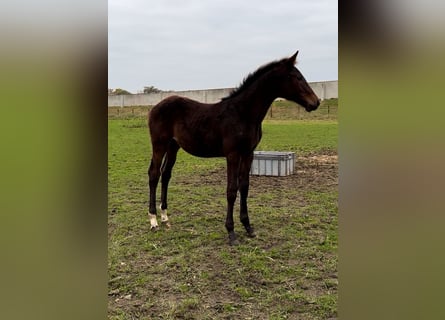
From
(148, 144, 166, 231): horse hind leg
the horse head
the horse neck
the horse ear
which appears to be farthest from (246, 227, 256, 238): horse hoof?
the horse ear

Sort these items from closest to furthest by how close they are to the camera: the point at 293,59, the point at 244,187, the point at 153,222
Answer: the point at 293,59
the point at 244,187
the point at 153,222

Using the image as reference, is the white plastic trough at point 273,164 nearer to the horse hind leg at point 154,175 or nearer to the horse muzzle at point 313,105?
the horse hind leg at point 154,175

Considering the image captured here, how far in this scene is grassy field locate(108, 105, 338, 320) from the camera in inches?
101

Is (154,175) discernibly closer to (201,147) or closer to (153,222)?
(153,222)

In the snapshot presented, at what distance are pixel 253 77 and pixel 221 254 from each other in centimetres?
182

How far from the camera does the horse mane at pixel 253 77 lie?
3843 millimetres

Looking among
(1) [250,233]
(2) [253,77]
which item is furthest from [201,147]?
(1) [250,233]

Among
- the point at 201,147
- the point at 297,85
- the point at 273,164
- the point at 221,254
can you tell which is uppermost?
the point at 297,85

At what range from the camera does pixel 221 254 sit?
354 cm

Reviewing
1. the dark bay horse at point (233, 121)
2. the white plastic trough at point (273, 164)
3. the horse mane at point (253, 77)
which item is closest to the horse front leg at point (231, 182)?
the dark bay horse at point (233, 121)

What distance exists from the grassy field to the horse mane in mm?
1540

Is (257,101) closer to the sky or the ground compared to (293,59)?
closer to the ground
